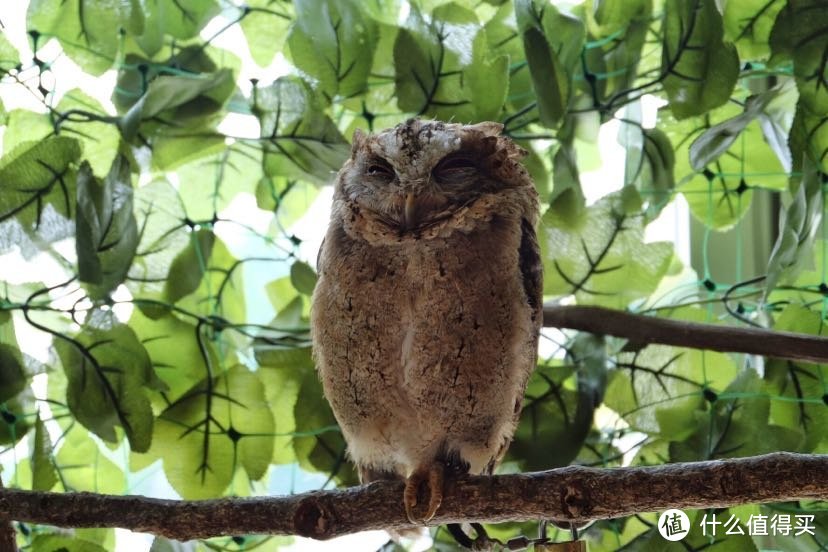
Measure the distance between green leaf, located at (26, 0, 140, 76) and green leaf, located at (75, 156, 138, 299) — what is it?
0.78 feet

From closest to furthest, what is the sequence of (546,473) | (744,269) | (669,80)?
(546,473) < (669,80) < (744,269)

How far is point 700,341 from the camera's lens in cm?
122

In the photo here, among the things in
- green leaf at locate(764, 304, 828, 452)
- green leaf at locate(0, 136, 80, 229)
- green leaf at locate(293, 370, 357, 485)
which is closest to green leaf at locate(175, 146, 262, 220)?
green leaf at locate(0, 136, 80, 229)

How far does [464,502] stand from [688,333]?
1.72 feet

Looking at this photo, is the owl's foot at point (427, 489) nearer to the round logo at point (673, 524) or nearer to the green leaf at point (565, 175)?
the round logo at point (673, 524)

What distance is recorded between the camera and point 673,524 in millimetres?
1119

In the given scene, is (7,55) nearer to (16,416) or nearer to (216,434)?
(16,416)

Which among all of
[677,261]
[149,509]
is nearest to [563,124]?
[677,261]

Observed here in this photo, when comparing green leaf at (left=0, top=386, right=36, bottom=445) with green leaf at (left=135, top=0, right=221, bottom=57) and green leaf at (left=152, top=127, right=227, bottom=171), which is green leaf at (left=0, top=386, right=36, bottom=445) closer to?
green leaf at (left=152, top=127, right=227, bottom=171)

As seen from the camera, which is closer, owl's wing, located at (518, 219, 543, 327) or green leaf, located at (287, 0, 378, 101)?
owl's wing, located at (518, 219, 543, 327)

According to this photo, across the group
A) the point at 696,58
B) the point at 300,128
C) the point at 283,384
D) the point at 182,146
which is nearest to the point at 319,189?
the point at 300,128

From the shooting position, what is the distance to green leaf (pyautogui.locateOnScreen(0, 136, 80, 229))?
3.90 feet

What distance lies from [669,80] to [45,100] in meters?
1.03

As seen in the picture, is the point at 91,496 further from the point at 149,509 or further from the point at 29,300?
the point at 29,300
